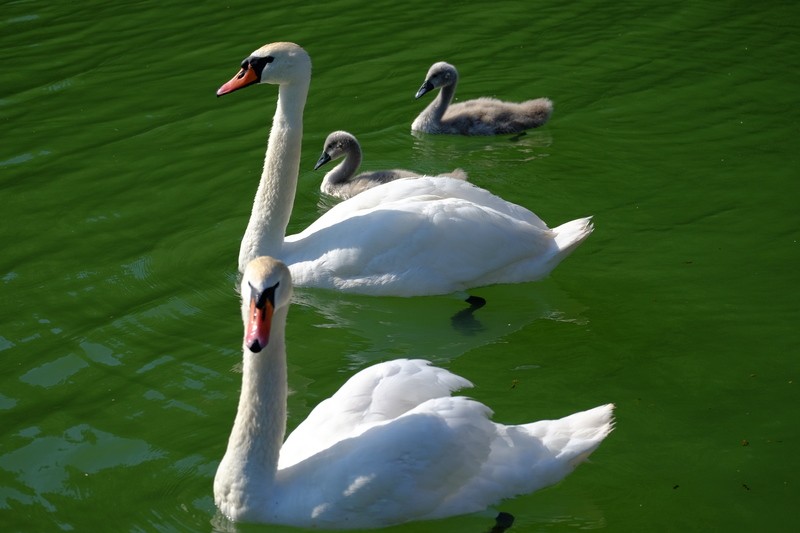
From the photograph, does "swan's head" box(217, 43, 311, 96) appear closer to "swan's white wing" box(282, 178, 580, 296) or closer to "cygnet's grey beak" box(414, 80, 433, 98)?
"swan's white wing" box(282, 178, 580, 296)

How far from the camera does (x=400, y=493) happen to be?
17.1 feet

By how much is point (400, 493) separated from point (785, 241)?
14.0ft

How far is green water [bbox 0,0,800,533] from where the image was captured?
5.97m

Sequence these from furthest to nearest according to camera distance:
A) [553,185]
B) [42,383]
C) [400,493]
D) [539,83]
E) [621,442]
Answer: [539,83] < [553,185] < [42,383] < [621,442] < [400,493]

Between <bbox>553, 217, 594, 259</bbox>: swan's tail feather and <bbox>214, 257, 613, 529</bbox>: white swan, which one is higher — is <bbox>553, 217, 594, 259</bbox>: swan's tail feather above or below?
below

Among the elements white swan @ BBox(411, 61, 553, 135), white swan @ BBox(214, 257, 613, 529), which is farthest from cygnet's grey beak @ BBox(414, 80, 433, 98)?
white swan @ BBox(214, 257, 613, 529)

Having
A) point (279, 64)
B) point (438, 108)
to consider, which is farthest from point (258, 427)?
point (438, 108)

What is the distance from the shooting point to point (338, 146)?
955 centimetres

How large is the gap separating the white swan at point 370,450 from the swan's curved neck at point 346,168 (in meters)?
4.08

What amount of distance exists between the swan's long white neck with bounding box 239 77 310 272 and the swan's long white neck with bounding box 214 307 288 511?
2551 millimetres

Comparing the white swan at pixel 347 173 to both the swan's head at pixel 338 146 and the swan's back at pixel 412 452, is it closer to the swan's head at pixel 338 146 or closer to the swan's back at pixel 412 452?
the swan's head at pixel 338 146

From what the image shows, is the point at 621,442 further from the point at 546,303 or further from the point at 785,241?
the point at 785,241

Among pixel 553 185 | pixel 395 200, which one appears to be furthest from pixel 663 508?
pixel 553 185

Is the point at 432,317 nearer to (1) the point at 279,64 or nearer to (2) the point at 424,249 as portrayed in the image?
(2) the point at 424,249
